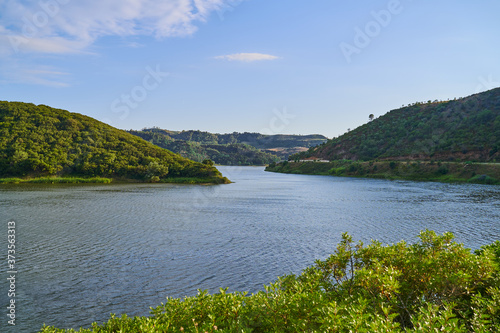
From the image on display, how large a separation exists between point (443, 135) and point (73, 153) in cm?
16834

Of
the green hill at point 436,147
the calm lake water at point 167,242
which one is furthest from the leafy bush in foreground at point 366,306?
the green hill at point 436,147

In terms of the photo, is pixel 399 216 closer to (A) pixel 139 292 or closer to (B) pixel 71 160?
(A) pixel 139 292

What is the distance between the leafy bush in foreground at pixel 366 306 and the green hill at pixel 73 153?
110331 mm

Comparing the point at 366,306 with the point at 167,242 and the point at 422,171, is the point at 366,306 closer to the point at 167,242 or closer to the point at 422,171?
the point at 167,242

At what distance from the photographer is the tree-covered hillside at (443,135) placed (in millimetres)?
133500

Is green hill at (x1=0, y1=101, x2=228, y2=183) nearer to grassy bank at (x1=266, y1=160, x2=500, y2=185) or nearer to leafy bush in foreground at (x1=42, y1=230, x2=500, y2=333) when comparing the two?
grassy bank at (x1=266, y1=160, x2=500, y2=185)

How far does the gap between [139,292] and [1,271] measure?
1147cm

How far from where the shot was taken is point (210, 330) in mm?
7957

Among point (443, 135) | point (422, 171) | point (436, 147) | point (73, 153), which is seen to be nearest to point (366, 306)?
point (422, 171)

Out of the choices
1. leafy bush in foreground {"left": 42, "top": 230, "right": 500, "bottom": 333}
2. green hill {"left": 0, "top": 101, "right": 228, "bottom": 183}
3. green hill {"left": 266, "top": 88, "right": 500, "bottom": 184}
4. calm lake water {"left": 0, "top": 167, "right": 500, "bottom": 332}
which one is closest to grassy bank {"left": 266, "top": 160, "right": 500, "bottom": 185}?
green hill {"left": 266, "top": 88, "right": 500, "bottom": 184}

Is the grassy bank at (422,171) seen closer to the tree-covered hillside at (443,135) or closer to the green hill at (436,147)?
the green hill at (436,147)

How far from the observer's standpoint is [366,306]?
9.05 meters

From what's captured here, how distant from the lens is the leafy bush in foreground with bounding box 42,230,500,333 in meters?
7.57

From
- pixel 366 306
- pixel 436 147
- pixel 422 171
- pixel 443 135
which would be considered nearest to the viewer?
pixel 366 306
